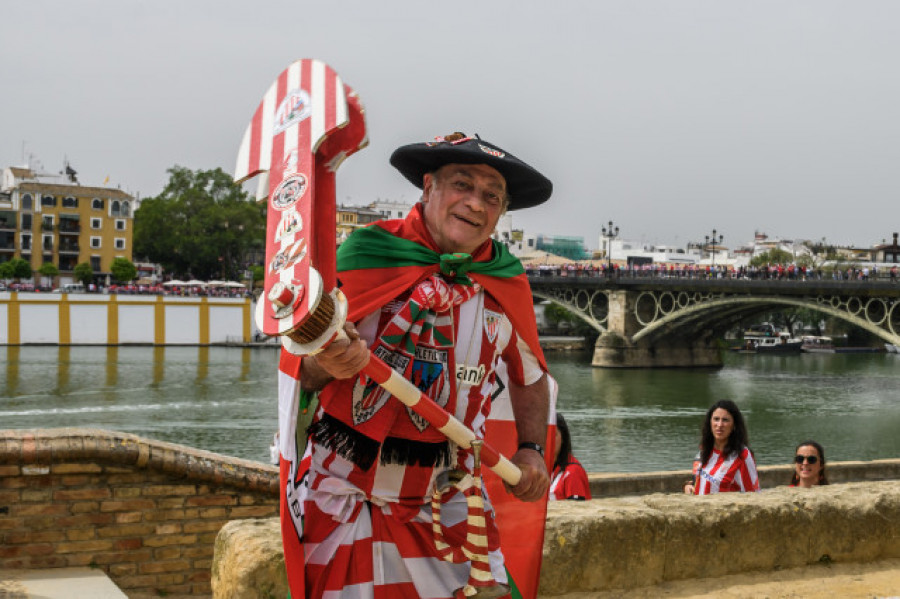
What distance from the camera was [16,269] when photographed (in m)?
65.6

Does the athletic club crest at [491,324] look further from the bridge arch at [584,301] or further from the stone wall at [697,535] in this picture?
the bridge arch at [584,301]

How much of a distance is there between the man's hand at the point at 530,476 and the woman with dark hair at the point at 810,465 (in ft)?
12.6

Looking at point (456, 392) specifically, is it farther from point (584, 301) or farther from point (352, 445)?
point (584, 301)

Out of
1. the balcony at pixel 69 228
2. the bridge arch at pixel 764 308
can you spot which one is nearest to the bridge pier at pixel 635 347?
the bridge arch at pixel 764 308

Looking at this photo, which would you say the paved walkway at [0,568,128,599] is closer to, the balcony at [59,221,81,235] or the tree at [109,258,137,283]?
the tree at [109,258,137,283]

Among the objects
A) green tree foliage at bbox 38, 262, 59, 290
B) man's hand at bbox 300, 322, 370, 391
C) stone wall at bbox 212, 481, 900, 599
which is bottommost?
stone wall at bbox 212, 481, 900, 599

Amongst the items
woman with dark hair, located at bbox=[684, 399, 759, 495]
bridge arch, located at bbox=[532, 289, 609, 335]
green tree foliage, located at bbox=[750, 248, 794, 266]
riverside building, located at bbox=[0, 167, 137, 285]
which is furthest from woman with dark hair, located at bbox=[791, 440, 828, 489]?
green tree foliage, located at bbox=[750, 248, 794, 266]

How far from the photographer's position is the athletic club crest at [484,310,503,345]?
274cm

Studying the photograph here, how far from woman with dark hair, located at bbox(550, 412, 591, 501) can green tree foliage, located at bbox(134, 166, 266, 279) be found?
211ft

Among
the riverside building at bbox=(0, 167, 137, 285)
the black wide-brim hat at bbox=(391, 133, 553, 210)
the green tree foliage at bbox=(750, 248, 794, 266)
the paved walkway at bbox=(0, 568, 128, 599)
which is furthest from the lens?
the green tree foliage at bbox=(750, 248, 794, 266)

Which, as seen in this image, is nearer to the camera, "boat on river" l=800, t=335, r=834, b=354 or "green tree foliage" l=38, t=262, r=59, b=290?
"boat on river" l=800, t=335, r=834, b=354

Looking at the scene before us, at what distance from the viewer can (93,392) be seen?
3300 centimetres

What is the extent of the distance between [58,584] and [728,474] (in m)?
3.64

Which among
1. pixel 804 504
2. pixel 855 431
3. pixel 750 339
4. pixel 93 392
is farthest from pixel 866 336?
pixel 804 504
